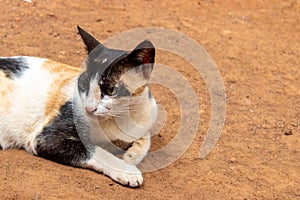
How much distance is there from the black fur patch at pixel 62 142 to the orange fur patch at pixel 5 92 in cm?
31

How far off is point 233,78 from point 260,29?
3.58 feet

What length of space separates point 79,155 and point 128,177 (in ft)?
1.11

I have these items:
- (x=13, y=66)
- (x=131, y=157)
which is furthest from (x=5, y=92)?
(x=131, y=157)

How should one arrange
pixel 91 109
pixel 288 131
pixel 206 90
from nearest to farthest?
1. pixel 91 109
2. pixel 288 131
3. pixel 206 90

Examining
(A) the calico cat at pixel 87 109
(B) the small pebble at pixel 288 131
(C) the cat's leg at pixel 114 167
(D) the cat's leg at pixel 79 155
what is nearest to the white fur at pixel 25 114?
(A) the calico cat at pixel 87 109

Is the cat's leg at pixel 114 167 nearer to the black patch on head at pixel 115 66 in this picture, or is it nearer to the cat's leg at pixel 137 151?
the cat's leg at pixel 137 151

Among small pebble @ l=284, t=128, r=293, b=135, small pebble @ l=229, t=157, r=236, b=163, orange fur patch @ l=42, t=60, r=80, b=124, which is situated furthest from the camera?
small pebble @ l=284, t=128, r=293, b=135

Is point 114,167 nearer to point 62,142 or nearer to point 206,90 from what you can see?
point 62,142

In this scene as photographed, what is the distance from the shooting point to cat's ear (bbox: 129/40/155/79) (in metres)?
3.56

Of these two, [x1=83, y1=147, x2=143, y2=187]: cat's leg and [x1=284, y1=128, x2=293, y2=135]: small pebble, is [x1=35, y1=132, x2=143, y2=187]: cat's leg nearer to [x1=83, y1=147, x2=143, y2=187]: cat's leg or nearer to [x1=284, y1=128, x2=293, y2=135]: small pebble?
[x1=83, y1=147, x2=143, y2=187]: cat's leg

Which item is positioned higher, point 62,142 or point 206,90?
point 62,142

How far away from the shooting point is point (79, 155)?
3824 millimetres

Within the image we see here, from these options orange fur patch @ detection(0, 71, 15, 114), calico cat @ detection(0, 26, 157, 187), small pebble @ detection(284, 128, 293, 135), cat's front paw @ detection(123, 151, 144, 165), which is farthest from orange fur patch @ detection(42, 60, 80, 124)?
small pebble @ detection(284, 128, 293, 135)

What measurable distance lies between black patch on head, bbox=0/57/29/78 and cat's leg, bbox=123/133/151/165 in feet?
2.89
